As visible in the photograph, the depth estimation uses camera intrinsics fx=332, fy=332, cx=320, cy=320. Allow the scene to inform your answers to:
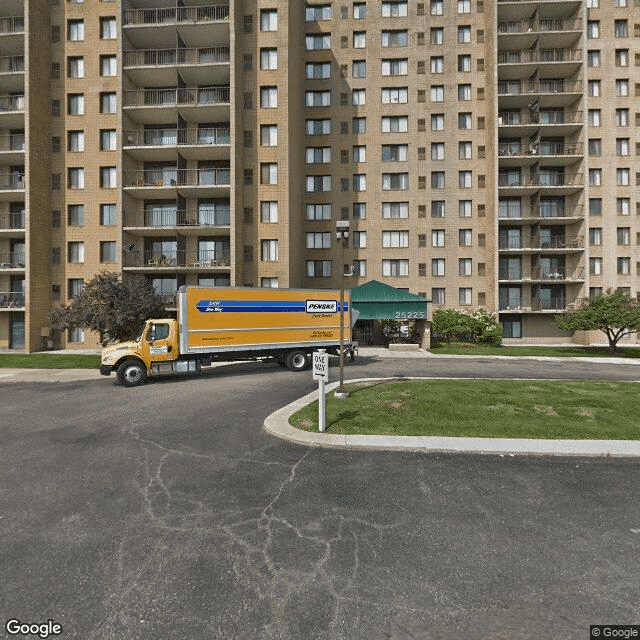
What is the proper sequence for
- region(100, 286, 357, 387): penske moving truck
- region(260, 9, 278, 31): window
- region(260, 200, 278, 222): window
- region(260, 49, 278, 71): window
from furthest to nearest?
region(260, 200, 278, 222): window < region(260, 49, 278, 71): window < region(260, 9, 278, 31): window < region(100, 286, 357, 387): penske moving truck

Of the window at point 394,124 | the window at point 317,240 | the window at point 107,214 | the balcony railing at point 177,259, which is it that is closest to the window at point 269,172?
the window at point 317,240

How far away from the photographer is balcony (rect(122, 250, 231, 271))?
29250 millimetres

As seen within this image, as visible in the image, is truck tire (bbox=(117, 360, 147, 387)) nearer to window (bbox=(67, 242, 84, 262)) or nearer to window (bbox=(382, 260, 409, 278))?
window (bbox=(67, 242, 84, 262))

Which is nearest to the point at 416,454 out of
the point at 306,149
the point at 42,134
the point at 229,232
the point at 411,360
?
the point at 411,360

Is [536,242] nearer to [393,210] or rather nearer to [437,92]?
[393,210]

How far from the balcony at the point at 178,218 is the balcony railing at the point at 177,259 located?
7.86 feet

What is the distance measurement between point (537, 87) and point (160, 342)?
44023mm

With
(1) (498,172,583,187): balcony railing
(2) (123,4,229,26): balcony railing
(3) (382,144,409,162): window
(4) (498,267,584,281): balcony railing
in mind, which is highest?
(2) (123,4,229,26): balcony railing

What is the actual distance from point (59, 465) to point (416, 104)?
4238 cm

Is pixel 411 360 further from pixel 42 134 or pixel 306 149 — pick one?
pixel 42 134

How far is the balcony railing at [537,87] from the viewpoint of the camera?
3496 centimetres

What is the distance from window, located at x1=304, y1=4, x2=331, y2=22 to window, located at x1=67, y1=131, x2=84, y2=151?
26.9m

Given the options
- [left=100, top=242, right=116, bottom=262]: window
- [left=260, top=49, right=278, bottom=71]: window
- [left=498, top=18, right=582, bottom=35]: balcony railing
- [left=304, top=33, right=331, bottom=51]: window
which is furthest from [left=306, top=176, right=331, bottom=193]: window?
[left=498, top=18, right=582, bottom=35]: balcony railing

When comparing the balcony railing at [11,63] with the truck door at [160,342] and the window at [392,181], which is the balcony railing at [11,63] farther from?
the window at [392,181]
